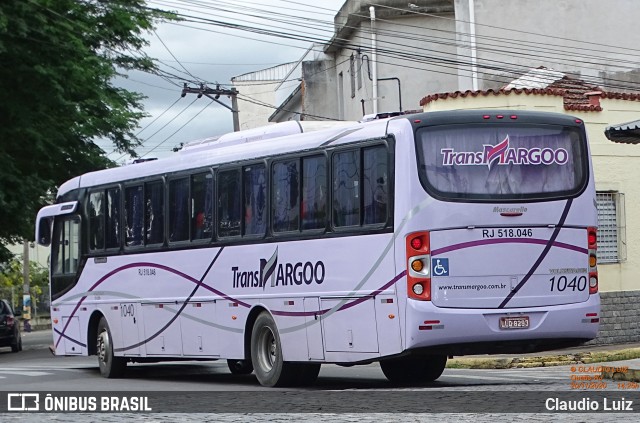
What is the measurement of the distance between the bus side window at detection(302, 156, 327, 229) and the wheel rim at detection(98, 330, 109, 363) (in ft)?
20.4

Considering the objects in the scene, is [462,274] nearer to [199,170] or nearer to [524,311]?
[524,311]

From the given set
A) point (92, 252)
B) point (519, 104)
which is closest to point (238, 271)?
point (92, 252)

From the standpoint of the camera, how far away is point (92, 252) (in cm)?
2359

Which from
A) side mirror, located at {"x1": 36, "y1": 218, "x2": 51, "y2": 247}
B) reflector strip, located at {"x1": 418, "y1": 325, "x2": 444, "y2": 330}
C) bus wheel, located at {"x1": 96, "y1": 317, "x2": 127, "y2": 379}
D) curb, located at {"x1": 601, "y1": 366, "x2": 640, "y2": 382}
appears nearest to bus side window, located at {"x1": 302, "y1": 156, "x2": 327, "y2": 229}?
reflector strip, located at {"x1": 418, "y1": 325, "x2": 444, "y2": 330}

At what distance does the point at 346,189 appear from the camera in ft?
56.5

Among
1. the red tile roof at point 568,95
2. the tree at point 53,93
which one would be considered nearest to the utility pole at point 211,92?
the tree at point 53,93

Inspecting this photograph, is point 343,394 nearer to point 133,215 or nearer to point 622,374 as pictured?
point 622,374

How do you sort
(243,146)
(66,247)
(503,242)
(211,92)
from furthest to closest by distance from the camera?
(211,92) → (66,247) → (243,146) → (503,242)

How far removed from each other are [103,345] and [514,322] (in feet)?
28.8

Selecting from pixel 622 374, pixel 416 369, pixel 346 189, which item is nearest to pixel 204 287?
pixel 416 369

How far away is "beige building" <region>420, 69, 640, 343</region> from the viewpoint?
28.6 metres

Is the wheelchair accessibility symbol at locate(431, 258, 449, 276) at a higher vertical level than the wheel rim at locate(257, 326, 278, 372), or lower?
higher

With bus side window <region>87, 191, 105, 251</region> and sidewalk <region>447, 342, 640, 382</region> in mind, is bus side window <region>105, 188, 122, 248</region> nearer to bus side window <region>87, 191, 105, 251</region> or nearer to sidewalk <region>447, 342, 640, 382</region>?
bus side window <region>87, 191, 105, 251</region>

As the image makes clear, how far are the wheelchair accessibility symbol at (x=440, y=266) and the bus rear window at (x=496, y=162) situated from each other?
759 mm
